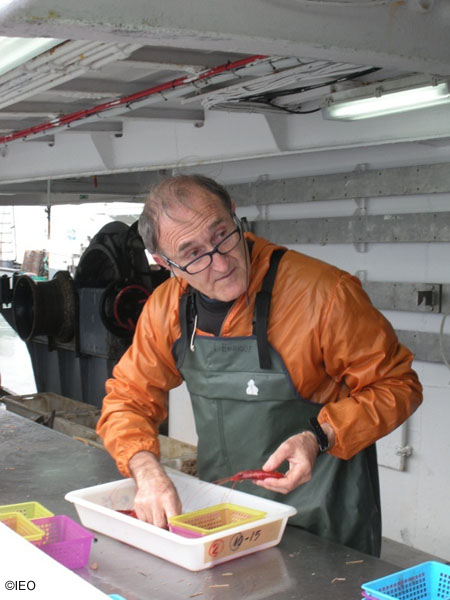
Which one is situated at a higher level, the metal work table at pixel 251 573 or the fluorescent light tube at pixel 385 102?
the fluorescent light tube at pixel 385 102

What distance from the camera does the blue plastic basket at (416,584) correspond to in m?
1.39

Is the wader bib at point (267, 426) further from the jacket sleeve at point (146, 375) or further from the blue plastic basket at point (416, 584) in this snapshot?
the blue plastic basket at point (416, 584)

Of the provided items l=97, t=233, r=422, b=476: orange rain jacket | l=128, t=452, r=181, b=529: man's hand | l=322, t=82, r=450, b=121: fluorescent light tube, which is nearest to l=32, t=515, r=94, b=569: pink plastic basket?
l=128, t=452, r=181, b=529: man's hand

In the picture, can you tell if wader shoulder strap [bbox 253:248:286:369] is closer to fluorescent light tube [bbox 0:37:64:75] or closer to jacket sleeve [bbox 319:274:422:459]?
jacket sleeve [bbox 319:274:422:459]

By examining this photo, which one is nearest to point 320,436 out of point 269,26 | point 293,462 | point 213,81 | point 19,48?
point 293,462

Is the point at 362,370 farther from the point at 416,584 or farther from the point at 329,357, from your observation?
the point at 416,584

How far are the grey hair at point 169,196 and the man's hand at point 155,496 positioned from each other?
0.62m

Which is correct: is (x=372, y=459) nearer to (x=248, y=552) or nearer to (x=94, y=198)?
(x=248, y=552)

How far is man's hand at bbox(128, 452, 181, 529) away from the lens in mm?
1806

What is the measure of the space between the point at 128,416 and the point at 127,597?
0.69m

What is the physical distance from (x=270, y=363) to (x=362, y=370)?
248 millimetres

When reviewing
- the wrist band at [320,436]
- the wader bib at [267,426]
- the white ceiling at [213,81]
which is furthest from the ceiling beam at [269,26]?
the wrist band at [320,436]

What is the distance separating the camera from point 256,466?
84.0 inches

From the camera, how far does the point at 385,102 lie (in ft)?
9.23
